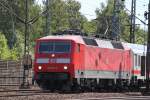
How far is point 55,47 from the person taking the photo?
3503 cm

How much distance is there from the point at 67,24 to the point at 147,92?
73015 millimetres

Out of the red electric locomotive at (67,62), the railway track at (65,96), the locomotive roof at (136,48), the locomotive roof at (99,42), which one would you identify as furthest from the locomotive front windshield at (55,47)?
the locomotive roof at (136,48)

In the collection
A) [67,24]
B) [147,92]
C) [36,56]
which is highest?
[67,24]

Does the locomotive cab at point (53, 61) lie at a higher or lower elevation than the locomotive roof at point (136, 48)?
lower

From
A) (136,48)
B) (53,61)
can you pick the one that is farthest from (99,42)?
(136,48)

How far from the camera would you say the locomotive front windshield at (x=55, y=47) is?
34688 millimetres

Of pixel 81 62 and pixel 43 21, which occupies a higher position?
pixel 43 21

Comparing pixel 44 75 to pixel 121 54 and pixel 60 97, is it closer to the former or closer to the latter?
pixel 60 97

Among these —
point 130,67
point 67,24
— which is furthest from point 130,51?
point 67,24

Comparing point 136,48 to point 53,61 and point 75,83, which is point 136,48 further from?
point 53,61

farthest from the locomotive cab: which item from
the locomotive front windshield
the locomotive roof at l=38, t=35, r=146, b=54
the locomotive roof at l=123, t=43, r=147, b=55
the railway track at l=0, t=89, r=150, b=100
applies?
the locomotive roof at l=123, t=43, r=147, b=55

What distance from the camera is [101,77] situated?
38.3m

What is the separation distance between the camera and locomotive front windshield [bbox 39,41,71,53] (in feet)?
114

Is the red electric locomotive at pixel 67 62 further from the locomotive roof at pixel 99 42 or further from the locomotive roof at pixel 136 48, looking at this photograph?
the locomotive roof at pixel 136 48
